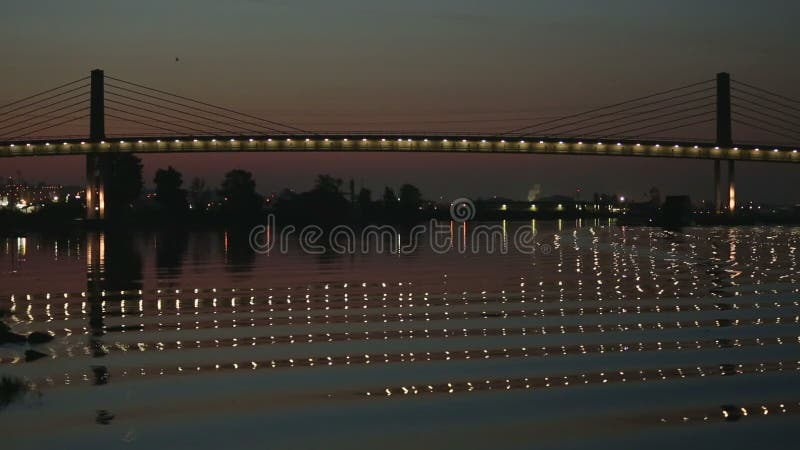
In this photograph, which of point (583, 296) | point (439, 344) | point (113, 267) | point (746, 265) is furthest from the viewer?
point (113, 267)

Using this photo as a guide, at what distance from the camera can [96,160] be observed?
9431cm

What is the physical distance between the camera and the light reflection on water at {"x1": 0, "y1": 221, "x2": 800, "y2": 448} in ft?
30.6

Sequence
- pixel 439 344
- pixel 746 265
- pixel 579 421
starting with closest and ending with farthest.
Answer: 1. pixel 579 421
2. pixel 439 344
3. pixel 746 265

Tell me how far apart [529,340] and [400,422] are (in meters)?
5.10

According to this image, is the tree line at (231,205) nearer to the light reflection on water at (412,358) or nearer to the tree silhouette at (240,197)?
the tree silhouette at (240,197)

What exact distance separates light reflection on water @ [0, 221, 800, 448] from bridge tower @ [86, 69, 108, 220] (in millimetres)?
66324

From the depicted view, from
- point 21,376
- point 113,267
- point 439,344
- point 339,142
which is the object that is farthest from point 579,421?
point 339,142

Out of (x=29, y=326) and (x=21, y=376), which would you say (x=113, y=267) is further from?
(x=21, y=376)

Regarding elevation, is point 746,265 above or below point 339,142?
below

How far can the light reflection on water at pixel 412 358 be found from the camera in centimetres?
931

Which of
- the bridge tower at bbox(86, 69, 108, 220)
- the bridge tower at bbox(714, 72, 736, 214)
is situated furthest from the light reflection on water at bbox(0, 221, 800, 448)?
the bridge tower at bbox(714, 72, 736, 214)

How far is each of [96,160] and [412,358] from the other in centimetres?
8689

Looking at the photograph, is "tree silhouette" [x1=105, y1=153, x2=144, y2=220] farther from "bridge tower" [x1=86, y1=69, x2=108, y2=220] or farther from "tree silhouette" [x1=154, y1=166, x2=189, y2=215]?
"bridge tower" [x1=86, y1=69, x2=108, y2=220]

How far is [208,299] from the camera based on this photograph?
20.7 meters
